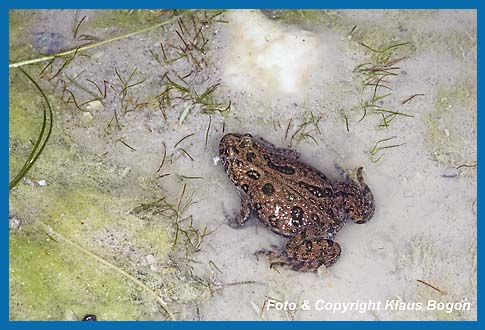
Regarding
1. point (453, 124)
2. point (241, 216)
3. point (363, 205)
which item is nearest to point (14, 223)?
point (241, 216)

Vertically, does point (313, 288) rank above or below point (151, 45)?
below

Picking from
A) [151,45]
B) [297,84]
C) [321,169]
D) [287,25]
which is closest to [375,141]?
[321,169]

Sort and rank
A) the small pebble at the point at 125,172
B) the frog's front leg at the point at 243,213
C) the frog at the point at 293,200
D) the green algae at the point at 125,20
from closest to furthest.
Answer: the frog at the point at 293,200 → the frog's front leg at the point at 243,213 → the small pebble at the point at 125,172 → the green algae at the point at 125,20

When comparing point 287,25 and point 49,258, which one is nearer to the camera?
point 49,258

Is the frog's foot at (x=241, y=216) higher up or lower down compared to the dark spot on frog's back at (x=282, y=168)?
lower down

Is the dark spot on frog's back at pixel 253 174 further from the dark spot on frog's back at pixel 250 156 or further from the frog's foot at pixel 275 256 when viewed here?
the frog's foot at pixel 275 256

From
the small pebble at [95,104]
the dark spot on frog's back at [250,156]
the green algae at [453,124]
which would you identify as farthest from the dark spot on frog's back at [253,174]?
the green algae at [453,124]

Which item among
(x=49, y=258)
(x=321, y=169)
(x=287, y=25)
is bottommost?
(x=49, y=258)

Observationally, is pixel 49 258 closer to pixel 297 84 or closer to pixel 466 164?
pixel 297 84
